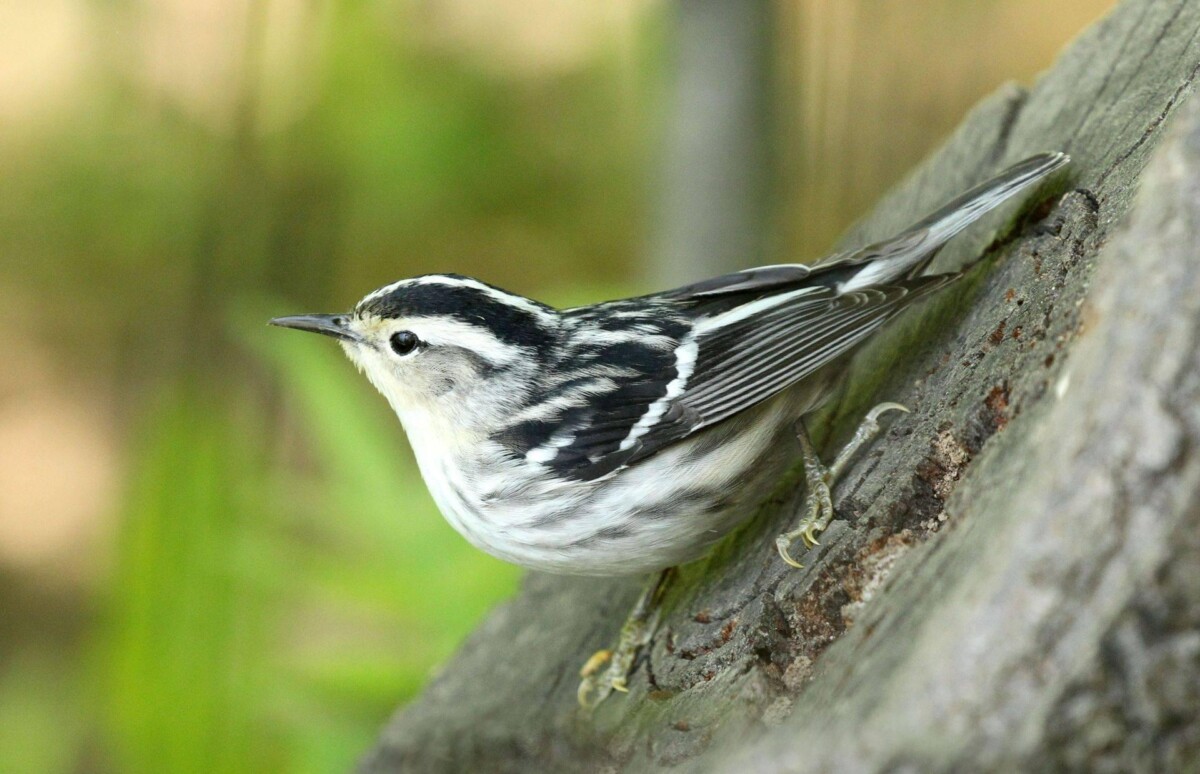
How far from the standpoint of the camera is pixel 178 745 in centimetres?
385

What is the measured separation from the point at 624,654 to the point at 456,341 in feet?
2.91

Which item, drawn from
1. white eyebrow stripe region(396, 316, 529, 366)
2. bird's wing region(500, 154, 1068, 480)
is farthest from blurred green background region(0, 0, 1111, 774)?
bird's wing region(500, 154, 1068, 480)

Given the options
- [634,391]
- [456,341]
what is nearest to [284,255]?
[456,341]

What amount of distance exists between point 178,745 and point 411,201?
3.93 m

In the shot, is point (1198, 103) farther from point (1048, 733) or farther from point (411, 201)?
point (411, 201)

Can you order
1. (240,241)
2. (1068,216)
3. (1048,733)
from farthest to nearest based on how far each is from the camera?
(240,241) < (1068,216) < (1048,733)

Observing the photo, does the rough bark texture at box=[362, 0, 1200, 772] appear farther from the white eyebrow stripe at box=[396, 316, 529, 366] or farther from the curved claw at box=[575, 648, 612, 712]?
the white eyebrow stripe at box=[396, 316, 529, 366]

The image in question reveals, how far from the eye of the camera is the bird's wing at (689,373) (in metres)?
2.61

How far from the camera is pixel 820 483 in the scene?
2.47 metres

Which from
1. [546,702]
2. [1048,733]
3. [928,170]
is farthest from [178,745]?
[1048,733]

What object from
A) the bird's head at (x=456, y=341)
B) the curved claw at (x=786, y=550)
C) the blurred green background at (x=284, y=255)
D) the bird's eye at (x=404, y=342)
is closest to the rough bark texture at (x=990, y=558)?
the curved claw at (x=786, y=550)

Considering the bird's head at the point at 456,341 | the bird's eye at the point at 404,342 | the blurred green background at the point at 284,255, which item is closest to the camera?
the bird's head at the point at 456,341

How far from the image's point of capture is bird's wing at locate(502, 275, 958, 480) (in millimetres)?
2609

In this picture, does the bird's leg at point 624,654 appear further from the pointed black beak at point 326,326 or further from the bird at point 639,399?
the pointed black beak at point 326,326
